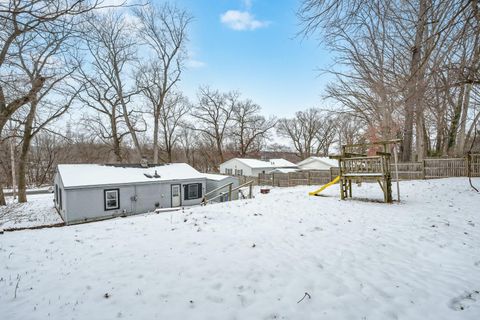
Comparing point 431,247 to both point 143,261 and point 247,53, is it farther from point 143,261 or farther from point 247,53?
point 247,53

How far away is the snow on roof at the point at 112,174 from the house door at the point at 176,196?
2.00 ft

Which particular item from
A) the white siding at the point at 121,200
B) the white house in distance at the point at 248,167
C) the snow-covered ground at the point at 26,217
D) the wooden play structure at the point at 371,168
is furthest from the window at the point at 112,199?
the white house in distance at the point at 248,167

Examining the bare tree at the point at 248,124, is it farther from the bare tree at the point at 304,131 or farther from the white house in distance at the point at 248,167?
the bare tree at the point at 304,131

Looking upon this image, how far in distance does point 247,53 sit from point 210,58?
8.60 ft

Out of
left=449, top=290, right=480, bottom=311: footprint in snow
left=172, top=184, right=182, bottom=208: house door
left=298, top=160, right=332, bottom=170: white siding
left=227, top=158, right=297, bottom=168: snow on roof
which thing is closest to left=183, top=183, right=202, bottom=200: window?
left=172, top=184, right=182, bottom=208: house door

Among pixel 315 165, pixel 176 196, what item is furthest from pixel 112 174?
pixel 315 165

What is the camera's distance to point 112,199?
13469mm

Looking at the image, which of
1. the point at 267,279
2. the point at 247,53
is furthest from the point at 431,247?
the point at 247,53

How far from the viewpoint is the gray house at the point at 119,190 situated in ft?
40.8

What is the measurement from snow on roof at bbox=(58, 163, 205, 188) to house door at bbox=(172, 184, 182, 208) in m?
0.61

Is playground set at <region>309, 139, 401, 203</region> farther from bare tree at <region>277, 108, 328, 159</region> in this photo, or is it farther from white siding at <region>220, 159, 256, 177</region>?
bare tree at <region>277, 108, 328, 159</region>

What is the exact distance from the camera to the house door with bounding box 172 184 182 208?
15.8 meters

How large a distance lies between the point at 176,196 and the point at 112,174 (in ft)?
13.6

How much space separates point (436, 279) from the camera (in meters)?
2.99
